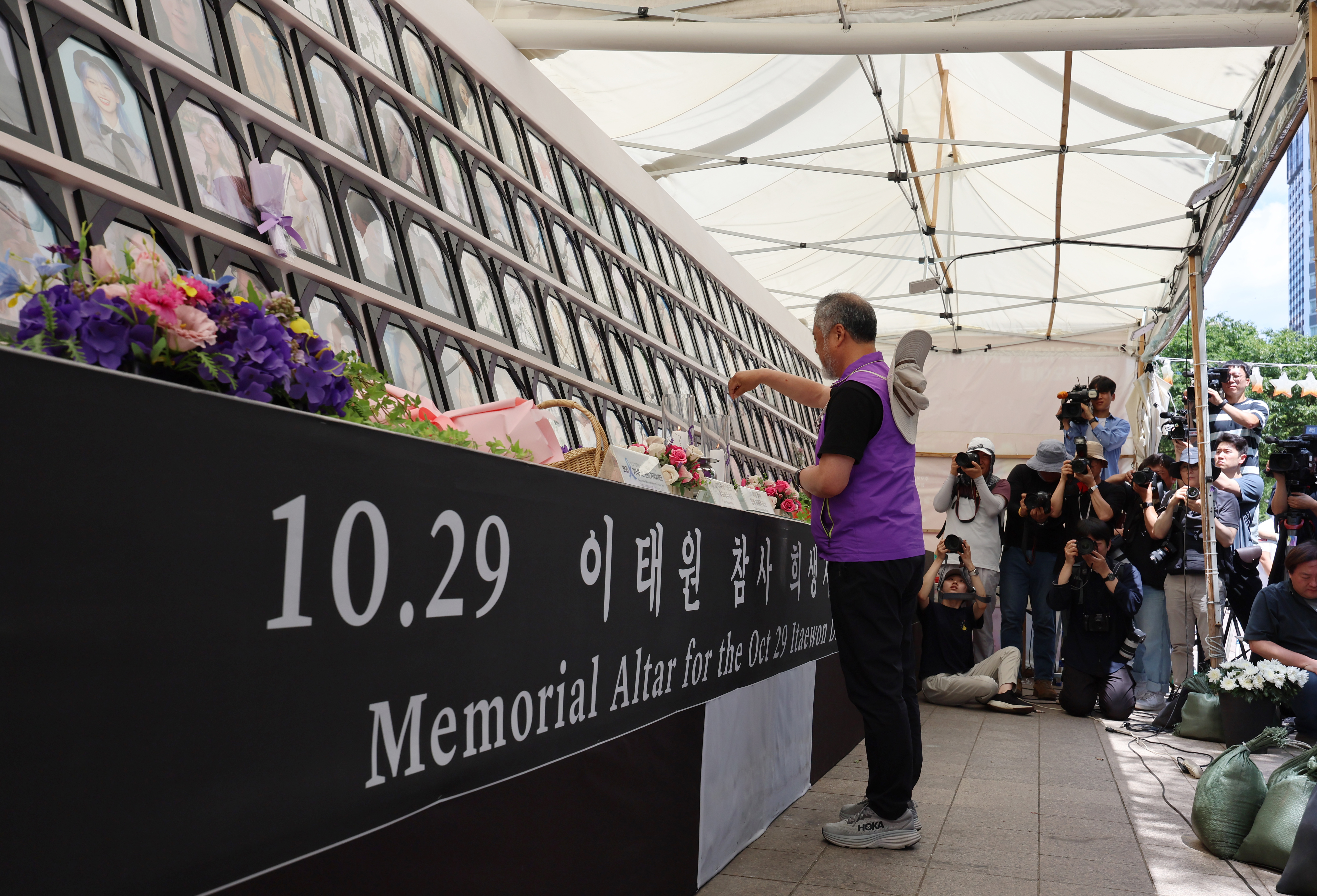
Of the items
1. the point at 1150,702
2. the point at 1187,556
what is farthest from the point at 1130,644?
the point at 1187,556

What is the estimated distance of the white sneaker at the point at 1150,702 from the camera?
496 centimetres

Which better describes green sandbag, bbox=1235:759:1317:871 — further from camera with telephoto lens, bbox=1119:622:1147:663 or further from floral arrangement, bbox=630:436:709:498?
camera with telephoto lens, bbox=1119:622:1147:663

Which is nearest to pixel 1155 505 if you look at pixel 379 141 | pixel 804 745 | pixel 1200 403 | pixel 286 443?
pixel 1200 403

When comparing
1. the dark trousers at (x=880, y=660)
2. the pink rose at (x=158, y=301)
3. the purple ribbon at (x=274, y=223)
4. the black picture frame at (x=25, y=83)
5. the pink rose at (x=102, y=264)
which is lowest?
the dark trousers at (x=880, y=660)

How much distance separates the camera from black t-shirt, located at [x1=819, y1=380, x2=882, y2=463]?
7.53 ft

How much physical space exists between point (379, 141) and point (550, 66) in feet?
9.17

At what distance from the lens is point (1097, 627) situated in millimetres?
4754

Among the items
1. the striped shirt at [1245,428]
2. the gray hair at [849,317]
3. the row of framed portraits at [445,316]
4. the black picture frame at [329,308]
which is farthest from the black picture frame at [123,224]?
the striped shirt at [1245,428]

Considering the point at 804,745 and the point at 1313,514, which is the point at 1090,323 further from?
the point at 804,745

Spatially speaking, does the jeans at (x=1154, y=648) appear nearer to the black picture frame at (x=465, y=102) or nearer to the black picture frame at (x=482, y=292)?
the black picture frame at (x=482, y=292)

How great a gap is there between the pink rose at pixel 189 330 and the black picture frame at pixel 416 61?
2146 mm

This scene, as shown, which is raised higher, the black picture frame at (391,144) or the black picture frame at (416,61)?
the black picture frame at (416,61)

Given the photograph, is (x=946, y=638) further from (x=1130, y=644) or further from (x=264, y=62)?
(x=264, y=62)

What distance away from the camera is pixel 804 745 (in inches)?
114
